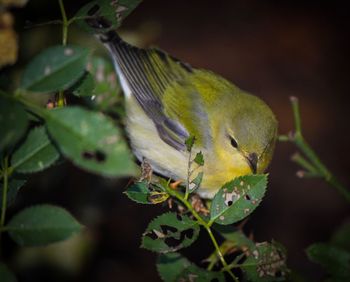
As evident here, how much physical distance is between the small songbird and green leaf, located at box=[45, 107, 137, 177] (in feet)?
5.01

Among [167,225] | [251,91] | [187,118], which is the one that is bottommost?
[251,91]

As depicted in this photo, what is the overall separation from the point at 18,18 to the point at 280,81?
4.42 metres

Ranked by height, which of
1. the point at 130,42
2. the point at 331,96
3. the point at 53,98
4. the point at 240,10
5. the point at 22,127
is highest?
the point at 22,127

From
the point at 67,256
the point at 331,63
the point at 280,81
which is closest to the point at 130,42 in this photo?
the point at 67,256

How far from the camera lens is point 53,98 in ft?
5.36

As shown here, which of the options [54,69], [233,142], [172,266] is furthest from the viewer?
[233,142]

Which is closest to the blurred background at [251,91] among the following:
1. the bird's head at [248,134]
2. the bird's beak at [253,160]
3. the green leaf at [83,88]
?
the bird's head at [248,134]

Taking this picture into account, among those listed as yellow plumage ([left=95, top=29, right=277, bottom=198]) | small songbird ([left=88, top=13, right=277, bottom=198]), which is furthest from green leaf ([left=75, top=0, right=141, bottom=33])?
yellow plumage ([left=95, top=29, right=277, bottom=198])

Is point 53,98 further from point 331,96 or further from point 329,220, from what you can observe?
point 331,96

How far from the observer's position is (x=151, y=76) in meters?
3.11

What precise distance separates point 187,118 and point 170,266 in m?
1.22

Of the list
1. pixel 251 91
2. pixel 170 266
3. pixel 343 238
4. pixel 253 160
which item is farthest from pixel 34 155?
pixel 251 91

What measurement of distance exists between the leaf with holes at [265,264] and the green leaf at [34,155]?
0.73 m

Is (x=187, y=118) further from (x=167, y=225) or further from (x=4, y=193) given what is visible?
(x=4, y=193)
